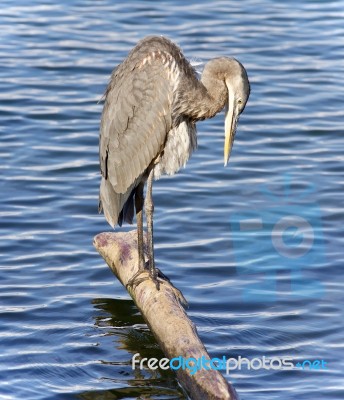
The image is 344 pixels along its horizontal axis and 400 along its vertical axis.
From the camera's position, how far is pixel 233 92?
8.67 metres

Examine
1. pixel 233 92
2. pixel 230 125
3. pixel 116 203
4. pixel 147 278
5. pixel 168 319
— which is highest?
pixel 233 92

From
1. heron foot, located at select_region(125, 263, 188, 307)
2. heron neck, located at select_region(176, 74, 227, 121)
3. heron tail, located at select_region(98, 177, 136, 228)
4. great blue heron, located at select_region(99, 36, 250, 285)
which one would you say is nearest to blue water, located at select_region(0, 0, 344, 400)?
heron foot, located at select_region(125, 263, 188, 307)

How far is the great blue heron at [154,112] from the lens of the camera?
8695 mm

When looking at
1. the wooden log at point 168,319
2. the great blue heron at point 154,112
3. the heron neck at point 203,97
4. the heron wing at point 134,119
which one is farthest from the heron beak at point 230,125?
the wooden log at point 168,319

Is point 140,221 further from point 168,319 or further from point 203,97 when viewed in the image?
point 168,319

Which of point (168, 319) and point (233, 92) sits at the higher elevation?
point (233, 92)

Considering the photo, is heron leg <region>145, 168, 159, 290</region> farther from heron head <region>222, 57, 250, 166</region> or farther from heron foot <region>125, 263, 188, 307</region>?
heron head <region>222, 57, 250, 166</region>

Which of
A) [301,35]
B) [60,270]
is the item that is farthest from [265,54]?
[60,270]

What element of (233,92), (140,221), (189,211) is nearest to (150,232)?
(140,221)

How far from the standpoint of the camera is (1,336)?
8.88 metres

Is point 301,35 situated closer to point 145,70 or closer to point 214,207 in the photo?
point 214,207

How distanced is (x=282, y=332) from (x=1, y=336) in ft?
7.43

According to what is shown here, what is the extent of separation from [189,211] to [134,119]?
2.59 meters

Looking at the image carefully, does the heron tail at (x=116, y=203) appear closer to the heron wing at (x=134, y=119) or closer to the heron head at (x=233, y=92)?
the heron wing at (x=134, y=119)
